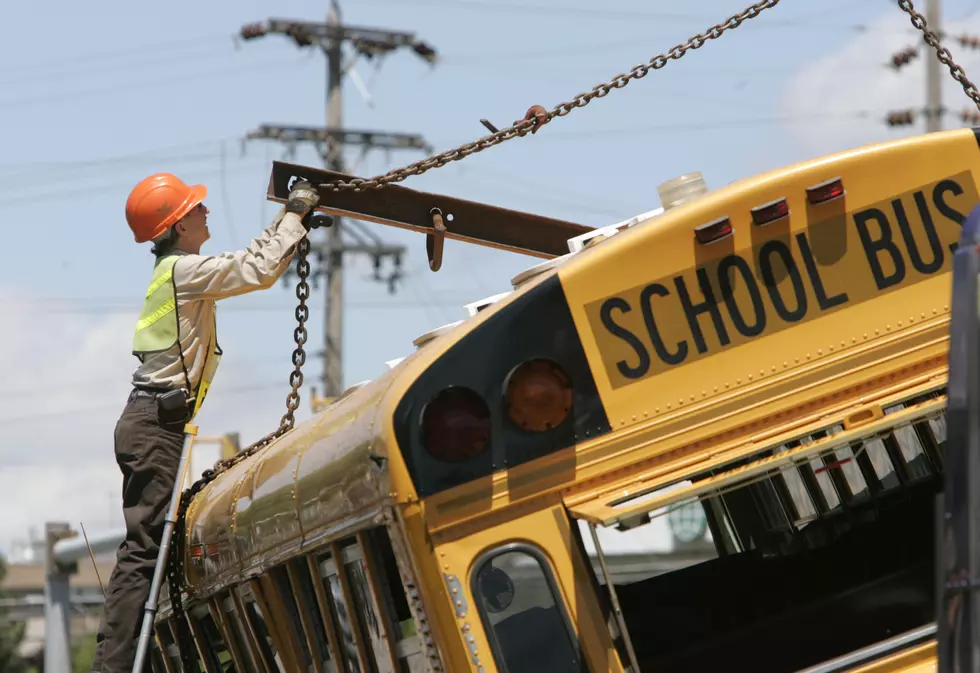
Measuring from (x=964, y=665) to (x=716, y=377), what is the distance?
55.3 inches

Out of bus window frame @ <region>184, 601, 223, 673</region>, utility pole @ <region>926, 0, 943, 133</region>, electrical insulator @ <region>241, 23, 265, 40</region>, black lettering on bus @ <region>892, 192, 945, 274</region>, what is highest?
electrical insulator @ <region>241, 23, 265, 40</region>

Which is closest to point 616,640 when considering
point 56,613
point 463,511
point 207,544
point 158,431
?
point 463,511

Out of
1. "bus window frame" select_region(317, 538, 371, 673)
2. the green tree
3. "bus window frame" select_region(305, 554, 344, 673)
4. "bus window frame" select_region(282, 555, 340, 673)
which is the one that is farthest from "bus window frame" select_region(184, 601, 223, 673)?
the green tree

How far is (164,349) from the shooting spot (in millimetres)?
5770

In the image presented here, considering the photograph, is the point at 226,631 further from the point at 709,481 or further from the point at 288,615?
the point at 709,481

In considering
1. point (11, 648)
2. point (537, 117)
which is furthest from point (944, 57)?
point (11, 648)

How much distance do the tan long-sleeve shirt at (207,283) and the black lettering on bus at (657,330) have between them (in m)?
1.88

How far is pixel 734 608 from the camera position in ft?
16.7

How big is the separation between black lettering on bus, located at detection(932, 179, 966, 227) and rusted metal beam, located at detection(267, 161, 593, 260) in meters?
2.43

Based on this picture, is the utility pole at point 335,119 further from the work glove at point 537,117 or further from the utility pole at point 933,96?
the work glove at point 537,117

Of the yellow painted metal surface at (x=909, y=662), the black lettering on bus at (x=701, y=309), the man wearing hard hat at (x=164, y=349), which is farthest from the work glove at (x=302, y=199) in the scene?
the yellow painted metal surface at (x=909, y=662)

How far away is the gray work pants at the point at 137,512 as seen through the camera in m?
5.50

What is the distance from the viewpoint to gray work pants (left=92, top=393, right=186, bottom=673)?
5.50 m

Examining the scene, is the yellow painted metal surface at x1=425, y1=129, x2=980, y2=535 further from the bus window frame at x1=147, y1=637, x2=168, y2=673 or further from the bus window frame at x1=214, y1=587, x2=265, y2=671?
the bus window frame at x1=147, y1=637, x2=168, y2=673
